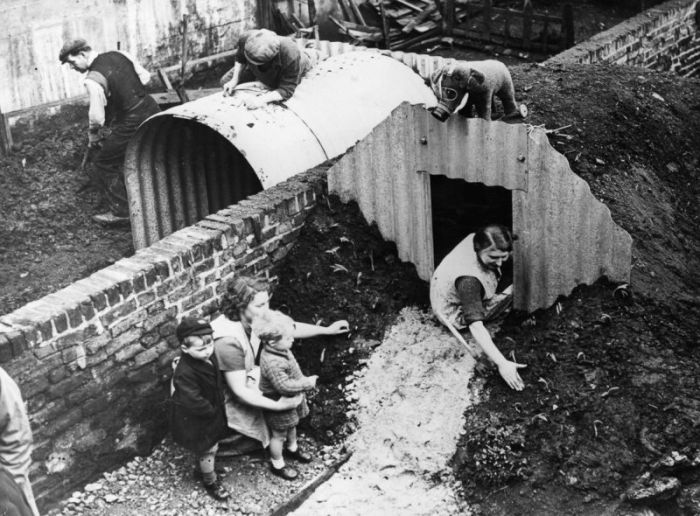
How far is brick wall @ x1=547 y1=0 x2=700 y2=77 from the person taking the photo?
1204 centimetres

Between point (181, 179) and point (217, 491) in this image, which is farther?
point (181, 179)

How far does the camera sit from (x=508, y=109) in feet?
26.6

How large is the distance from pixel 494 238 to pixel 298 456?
1.98m

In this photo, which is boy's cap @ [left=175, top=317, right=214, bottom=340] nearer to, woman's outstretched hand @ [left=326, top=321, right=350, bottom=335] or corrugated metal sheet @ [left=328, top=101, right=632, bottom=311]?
woman's outstretched hand @ [left=326, top=321, right=350, bottom=335]

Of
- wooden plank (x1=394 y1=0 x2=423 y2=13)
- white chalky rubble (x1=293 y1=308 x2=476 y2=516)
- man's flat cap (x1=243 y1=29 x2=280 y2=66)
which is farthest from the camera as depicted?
wooden plank (x1=394 y1=0 x2=423 y2=13)

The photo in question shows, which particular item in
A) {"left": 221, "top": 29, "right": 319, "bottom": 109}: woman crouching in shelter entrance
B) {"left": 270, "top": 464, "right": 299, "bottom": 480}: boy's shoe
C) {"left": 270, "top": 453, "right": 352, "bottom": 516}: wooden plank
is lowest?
{"left": 270, "top": 453, "right": 352, "bottom": 516}: wooden plank

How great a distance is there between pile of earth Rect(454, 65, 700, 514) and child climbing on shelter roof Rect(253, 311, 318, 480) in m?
1.11

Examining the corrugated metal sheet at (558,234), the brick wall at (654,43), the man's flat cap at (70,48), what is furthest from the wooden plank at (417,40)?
the corrugated metal sheet at (558,234)

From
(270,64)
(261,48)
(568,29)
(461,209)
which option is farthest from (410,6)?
(461,209)

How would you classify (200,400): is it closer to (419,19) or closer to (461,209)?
(461,209)

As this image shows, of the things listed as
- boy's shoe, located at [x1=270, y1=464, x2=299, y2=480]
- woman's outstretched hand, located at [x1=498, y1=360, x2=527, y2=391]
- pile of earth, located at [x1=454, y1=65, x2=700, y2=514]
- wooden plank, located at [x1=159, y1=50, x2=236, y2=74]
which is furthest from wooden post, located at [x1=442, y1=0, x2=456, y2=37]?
boy's shoe, located at [x1=270, y1=464, x2=299, y2=480]

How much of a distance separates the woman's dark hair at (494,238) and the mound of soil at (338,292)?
831 mm

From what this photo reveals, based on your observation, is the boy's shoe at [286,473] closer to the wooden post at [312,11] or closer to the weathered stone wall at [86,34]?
the weathered stone wall at [86,34]

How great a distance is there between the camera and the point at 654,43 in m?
13.2
